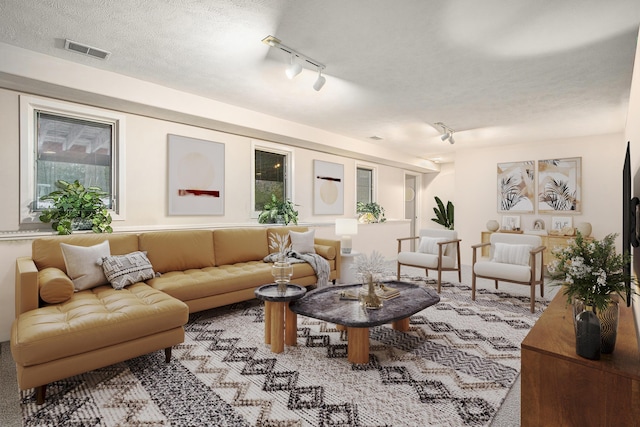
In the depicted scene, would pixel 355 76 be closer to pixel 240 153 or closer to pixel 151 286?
pixel 240 153

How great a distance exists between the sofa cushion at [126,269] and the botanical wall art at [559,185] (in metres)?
6.46

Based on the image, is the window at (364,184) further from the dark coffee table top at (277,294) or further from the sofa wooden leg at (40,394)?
the sofa wooden leg at (40,394)

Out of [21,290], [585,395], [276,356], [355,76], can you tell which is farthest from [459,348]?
[21,290]

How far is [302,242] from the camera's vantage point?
4723 mm

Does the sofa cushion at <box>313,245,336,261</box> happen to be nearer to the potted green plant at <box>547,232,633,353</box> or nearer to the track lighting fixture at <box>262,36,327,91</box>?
the track lighting fixture at <box>262,36,327,91</box>

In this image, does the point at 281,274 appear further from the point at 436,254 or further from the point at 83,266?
the point at 436,254

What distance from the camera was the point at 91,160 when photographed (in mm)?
3668

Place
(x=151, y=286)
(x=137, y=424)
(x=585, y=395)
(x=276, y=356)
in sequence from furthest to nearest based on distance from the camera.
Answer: (x=151, y=286) < (x=276, y=356) < (x=137, y=424) < (x=585, y=395)

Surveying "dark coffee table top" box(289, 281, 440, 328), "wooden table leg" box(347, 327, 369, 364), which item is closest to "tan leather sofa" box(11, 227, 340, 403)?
"dark coffee table top" box(289, 281, 440, 328)

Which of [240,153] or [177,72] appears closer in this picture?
[177,72]

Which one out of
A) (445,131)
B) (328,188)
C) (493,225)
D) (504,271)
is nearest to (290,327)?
(504,271)

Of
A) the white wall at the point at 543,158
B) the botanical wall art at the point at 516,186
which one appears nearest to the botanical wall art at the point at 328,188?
the white wall at the point at 543,158

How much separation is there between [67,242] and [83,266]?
1.13 ft

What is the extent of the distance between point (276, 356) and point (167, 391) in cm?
79
